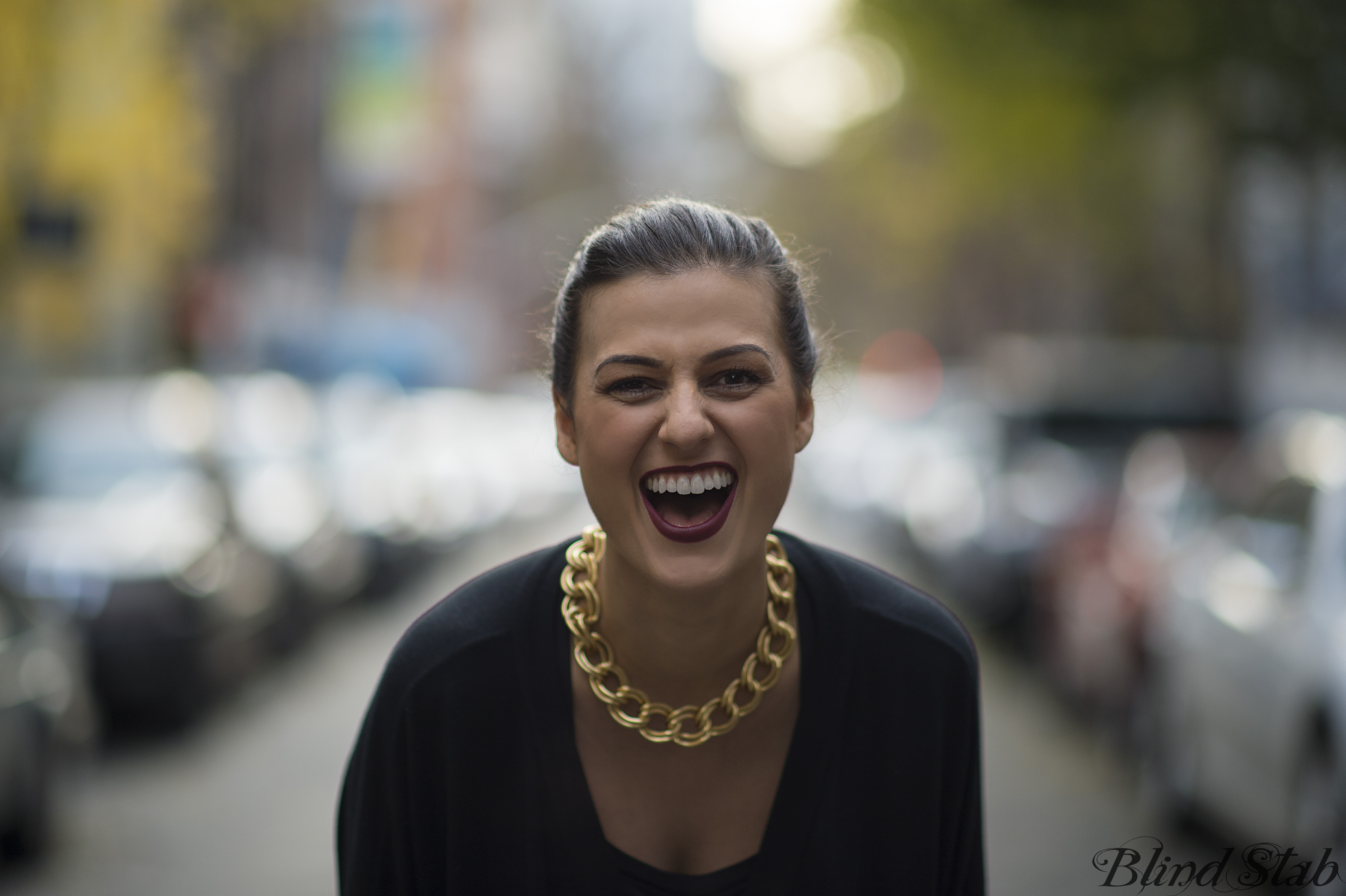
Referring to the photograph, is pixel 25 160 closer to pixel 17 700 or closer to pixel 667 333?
pixel 17 700

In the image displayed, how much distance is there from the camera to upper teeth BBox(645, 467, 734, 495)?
7.68 ft

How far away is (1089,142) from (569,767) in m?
18.2

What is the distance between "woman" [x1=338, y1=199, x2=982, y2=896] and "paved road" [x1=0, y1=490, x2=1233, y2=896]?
4201 millimetres

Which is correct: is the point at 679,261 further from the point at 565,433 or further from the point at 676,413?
the point at 565,433

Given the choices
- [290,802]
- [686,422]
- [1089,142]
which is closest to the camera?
[686,422]

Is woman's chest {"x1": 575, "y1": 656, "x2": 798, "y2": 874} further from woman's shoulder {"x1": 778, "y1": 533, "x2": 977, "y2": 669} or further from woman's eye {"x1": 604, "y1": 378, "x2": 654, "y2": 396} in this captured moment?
woman's eye {"x1": 604, "y1": 378, "x2": 654, "y2": 396}

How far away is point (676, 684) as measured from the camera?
2.47 metres

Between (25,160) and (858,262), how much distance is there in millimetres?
41072

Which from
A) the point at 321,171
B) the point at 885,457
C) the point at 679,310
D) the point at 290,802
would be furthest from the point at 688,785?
the point at 321,171

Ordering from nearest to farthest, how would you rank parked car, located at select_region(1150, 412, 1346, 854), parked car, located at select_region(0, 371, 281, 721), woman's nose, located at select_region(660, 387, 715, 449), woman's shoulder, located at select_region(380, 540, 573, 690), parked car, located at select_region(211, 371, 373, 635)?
woman's nose, located at select_region(660, 387, 715, 449)
woman's shoulder, located at select_region(380, 540, 573, 690)
parked car, located at select_region(1150, 412, 1346, 854)
parked car, located at select_region(0, 371, 281, 721)
parked car, located at select_region(211, 371, 373, 635)

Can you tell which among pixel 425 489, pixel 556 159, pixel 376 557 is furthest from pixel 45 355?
pixel 556 159

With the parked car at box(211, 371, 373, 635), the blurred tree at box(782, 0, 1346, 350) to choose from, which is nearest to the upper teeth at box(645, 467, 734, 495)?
the parked car at box(211, 371, 373, 635)

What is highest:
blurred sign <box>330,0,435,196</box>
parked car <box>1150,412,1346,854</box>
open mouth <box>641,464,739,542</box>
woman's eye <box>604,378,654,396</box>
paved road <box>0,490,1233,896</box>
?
blurred sign <box>330,0,435,196</box>

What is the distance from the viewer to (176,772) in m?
8.45
